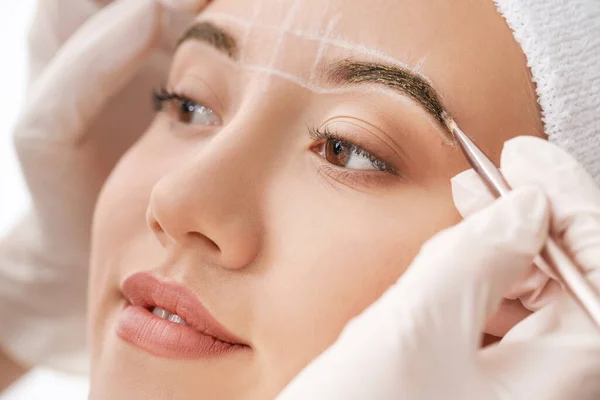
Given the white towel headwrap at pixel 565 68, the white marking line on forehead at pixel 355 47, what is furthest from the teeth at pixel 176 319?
the white towel headwrap at pixel 565 68

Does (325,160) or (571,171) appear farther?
(325,160)

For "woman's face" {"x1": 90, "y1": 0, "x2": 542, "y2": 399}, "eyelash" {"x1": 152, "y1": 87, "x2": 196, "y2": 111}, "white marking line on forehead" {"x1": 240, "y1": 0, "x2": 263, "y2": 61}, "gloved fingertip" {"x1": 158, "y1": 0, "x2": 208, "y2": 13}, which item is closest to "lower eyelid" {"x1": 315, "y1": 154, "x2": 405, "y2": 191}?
"woman's face" {"x1": 90, "y1": 0, "x2": 542, "y2": 399}

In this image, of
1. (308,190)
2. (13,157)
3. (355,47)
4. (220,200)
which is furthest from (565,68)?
(13,157)

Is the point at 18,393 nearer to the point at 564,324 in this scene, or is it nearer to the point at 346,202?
the point at 346,202

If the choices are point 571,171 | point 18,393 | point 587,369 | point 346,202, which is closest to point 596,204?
point 571,171

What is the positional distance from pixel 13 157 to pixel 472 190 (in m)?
1.38

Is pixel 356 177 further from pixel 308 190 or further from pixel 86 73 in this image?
pixel 86 73

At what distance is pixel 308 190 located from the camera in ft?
2.88

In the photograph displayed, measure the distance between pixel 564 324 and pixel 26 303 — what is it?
4.09 feet

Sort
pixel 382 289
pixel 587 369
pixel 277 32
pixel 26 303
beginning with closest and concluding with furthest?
1. pixel 587 369
2. pixel 382 289
3. pixel 277 32
4. pixel 26 303

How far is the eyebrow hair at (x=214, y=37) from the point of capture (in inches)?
38.4

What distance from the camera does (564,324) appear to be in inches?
28.6

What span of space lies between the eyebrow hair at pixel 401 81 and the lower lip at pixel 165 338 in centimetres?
42

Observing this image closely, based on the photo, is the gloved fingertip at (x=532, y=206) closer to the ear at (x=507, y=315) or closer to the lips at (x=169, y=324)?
the ear at (x=507, y=315)
